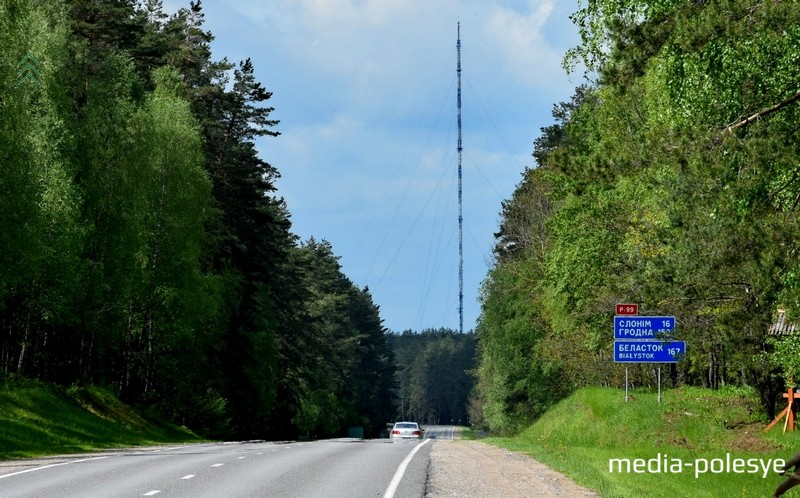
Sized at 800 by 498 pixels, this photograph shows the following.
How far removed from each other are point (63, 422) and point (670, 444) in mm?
19439

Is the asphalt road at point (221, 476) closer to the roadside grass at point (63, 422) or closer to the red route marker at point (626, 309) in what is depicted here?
the roadside grass at point (63, 422)

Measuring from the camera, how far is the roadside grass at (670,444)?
17797mm

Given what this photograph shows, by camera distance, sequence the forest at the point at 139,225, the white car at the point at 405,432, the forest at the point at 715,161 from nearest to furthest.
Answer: the forest at the point at 715,161 < the forest at the point at 139,225 < the white car at the point at 405,432

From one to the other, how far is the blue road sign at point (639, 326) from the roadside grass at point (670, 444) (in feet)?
8.19

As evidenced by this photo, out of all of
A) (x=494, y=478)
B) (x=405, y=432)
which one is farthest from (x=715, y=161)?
(x=405, y=432)

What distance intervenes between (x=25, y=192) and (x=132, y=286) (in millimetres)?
12659

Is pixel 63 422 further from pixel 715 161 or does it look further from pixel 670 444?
pixel 715 161

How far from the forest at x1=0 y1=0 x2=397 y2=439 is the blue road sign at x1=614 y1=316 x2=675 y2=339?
724 inches

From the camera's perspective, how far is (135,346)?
49.3m

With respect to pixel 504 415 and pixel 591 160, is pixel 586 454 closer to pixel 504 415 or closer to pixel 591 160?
pixel 591 160

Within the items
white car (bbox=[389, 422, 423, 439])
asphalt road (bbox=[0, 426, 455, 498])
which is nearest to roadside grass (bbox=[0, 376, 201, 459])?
asphalt road (bbox=[0, 426, 455, 498])

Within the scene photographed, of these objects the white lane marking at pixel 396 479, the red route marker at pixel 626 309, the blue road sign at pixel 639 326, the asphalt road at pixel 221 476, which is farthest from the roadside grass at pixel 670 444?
the asphalt road at pixel 221 476

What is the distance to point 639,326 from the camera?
97.3 ft

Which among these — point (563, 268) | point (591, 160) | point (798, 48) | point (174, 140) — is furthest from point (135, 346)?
point (798, 48)
